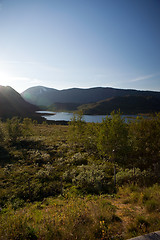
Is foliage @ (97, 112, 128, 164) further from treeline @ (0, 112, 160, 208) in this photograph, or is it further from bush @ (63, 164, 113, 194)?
bush @ (63, 164, 113, 194)

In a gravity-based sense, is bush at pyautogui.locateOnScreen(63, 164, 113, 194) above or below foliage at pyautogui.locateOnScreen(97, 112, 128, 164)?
below

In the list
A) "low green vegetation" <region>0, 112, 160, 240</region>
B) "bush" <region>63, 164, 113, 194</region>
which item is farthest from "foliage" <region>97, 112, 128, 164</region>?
"bush" <region>63, 164, 113, 194</region>

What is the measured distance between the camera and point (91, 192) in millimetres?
10203

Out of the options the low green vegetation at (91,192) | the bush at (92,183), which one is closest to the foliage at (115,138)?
the low green vegetation at (91,192)

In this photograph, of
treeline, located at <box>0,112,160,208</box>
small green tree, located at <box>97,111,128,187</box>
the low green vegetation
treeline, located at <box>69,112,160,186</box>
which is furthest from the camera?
small green tree, located at <box>97,111,128,187</box>

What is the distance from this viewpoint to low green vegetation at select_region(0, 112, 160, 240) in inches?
211

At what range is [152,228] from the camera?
513 centimetres

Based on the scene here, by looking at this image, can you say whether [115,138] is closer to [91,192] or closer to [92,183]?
[92,183]

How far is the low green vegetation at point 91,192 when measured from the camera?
17.6 ft

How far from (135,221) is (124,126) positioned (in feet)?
36.9

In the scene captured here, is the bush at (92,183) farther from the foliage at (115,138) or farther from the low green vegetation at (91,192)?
the foliage at (115,138)

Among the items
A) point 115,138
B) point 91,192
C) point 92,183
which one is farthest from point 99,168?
point 91,192

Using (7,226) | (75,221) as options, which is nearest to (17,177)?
(7,226)

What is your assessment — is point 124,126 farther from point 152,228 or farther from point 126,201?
point 152,228
